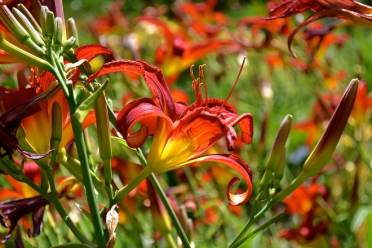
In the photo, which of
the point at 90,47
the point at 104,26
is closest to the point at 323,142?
the point at 90,47

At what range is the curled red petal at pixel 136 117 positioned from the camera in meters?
0.64

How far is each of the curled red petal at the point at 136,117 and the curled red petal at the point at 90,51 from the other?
0.07 metres

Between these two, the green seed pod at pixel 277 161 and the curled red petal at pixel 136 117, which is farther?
the green seed pod at pixel 277 161

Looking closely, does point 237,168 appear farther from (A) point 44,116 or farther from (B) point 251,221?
(A) point 44,116

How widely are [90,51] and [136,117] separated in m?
0.10

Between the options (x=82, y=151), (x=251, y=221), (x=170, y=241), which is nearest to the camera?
(x=82, y=151)

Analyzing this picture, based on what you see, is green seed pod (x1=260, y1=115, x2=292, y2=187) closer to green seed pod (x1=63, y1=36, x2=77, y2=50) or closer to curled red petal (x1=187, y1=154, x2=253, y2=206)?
curled red petal (x1=187, y1=154, x2=253, y2=206)

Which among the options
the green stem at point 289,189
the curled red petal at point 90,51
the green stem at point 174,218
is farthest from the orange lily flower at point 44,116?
the green stem at point 289,189

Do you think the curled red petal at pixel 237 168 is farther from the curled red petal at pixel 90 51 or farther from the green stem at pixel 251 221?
the curled red petal at pixel 90 51

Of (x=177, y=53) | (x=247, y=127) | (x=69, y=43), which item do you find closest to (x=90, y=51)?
(x=69, y=43)

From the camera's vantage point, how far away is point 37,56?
65 centimetres

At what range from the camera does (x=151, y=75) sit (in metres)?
0.67

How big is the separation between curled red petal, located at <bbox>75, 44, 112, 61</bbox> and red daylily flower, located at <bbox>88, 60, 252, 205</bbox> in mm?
37

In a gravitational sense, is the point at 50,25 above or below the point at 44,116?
above
